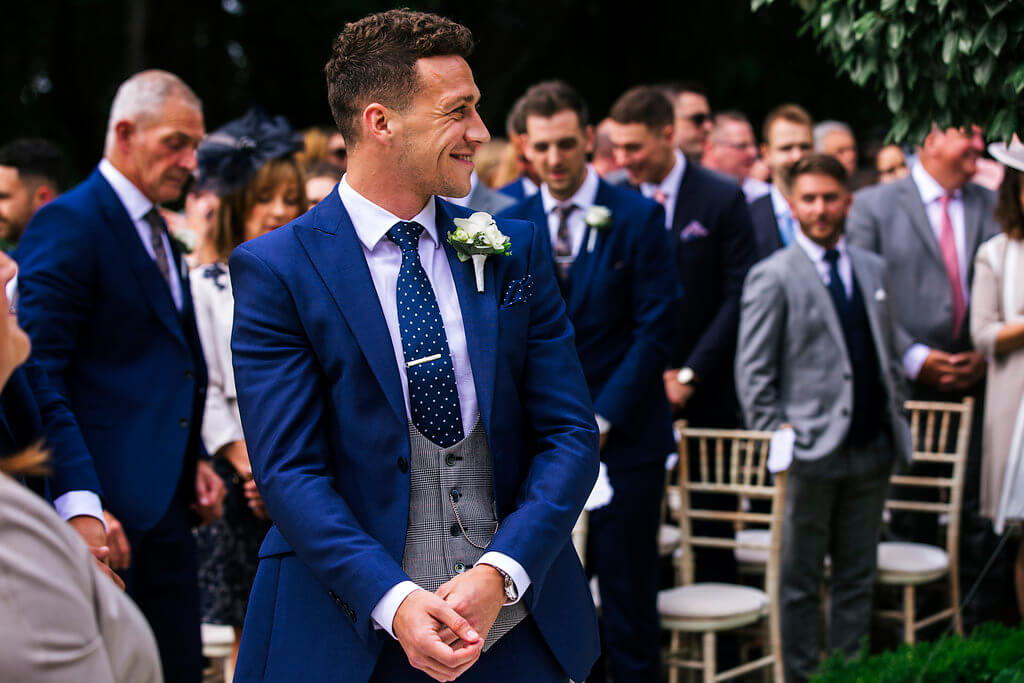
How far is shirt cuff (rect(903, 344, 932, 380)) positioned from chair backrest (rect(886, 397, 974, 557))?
157 millimetres

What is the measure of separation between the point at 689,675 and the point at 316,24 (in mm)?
9267

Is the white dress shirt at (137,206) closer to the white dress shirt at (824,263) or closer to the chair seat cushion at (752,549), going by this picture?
the chair seat cushion at (752,549)

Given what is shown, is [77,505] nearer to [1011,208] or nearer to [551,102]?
[551,102]

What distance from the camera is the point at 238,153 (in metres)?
4.75

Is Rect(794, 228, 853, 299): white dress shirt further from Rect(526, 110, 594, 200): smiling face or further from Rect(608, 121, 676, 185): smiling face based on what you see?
Rect(526, 110, 594, 200): smiling face

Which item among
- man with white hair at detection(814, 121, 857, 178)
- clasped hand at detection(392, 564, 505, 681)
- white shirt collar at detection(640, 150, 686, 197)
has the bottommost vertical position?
clasped hand at detection(392, 564, 505, 681)

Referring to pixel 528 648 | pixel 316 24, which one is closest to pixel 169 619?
pixel 528 648

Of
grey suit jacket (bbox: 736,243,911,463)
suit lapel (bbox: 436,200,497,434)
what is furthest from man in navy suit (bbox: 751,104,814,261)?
suit lapel (bbox: 436,200,497,434)

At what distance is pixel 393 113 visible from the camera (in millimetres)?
2654

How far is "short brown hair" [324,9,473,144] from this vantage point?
263cm

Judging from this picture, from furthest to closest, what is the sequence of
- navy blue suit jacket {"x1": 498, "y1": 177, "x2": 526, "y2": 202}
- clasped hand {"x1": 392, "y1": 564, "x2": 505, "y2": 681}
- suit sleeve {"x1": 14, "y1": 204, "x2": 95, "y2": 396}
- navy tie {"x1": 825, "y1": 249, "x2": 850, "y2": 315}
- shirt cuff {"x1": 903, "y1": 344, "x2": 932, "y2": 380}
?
navy blue suit jacket {"x1": 498, "y1": 177, "x2": 526, "y2": 202}
shirt cuff {"x1": 903, "y1": 344, "x2": 932, "y2": 380}
navy tie {"x1": 825, "y1": 249, "x2": 850, "y2": 315}
suit sleeve {"x1": 14, "y1": 204, "x2": 95, "y2": 396}
clasped hand {"x1": 392, "y1": 564, "x2": 505, "y2": 681}

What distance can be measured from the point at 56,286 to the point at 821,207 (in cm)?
334

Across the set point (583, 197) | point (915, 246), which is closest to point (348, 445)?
point (583, 197)

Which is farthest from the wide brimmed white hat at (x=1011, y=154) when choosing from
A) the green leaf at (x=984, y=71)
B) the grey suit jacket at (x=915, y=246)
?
the grey suit jacket at (x=915, y=246)
